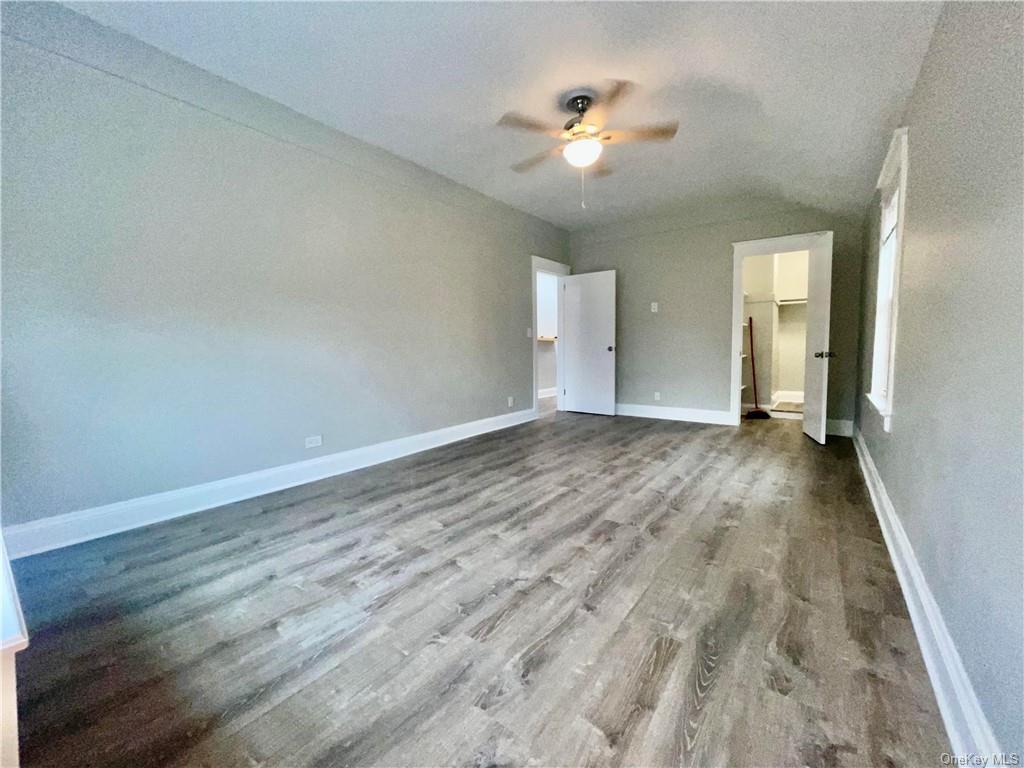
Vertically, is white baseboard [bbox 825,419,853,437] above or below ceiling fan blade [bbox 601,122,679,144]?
below

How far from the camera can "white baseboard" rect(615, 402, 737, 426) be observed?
518 centimetres

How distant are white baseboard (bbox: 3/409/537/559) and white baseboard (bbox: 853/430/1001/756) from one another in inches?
135

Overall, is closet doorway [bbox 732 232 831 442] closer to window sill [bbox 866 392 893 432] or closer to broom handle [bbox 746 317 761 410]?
broom handle [bbox 746 317 761 410]

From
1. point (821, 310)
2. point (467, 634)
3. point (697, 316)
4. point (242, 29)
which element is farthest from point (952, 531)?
point (697, 316)

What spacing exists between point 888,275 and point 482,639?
3483 mm

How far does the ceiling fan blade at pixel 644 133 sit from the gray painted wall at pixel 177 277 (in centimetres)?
178

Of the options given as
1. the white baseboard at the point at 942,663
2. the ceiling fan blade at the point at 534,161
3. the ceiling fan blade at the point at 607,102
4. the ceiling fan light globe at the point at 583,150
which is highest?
the ceiling fan blade at the point at 534,161

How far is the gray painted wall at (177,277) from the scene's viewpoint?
2107 millimetres

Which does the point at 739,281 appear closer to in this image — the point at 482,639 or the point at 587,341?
the point at 587,341

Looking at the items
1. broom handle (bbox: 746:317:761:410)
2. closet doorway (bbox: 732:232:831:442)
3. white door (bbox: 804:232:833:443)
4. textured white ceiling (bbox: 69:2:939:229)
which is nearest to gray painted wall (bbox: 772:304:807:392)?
closet doorway (bbox: 732:232:831:442)

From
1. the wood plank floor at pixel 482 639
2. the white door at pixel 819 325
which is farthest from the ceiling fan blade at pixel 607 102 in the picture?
the white door at pixel 819 325

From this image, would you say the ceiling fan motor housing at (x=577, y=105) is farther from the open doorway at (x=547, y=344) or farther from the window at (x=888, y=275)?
the open doorway at (x=547, y=344)

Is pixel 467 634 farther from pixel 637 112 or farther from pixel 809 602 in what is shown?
pixel 637 112

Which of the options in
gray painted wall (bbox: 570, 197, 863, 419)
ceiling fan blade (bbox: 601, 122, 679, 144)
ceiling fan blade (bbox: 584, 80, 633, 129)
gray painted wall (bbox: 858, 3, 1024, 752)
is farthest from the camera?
gray painted wall (bbox: 570, 197, 863, 419)
